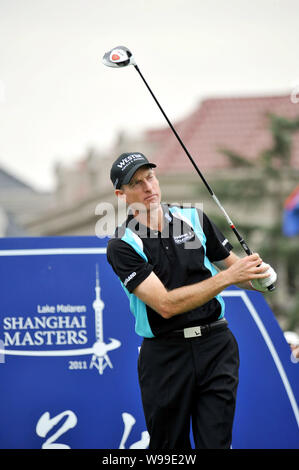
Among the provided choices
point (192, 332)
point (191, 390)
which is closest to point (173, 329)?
point (192, 332)

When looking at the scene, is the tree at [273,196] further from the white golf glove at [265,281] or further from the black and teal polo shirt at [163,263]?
the white golf glove at [265,281]

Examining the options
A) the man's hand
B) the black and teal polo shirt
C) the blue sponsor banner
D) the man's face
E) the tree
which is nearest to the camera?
the man's hand

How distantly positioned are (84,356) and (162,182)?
1927 centimetres

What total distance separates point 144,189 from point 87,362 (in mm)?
1356

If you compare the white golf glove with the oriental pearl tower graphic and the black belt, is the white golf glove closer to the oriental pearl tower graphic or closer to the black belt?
the black belt

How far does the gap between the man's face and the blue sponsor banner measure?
872 mm

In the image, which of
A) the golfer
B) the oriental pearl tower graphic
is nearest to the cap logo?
the golfer

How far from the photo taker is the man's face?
4383 millimetres

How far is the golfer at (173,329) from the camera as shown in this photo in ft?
→ 13.8

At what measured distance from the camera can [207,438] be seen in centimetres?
419

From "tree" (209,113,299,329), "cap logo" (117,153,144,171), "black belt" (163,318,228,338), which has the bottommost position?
"black belt" (163,318,228,338)

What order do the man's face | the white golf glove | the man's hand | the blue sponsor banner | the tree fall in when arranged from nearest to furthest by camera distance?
the man's hand < the white golf glove < the man's face < the blue sponsor banner < the tree

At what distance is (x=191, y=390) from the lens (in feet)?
13.9

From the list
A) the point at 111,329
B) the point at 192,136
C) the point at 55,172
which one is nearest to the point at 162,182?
the point at 192,136
